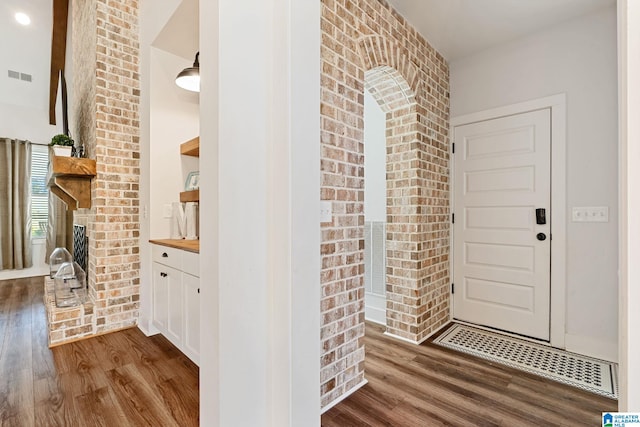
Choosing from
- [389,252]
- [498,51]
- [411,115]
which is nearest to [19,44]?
[411,115]

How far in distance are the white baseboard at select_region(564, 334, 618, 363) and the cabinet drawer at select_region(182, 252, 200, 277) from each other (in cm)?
292

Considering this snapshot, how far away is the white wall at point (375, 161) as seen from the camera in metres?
3.12

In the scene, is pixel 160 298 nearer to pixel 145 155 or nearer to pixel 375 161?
pixel 145 155

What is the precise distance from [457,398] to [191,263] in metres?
1.85

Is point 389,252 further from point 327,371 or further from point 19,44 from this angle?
point 19,44

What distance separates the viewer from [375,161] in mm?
3193

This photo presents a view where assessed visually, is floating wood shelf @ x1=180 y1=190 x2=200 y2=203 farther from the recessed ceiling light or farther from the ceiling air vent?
the ceiling air vent

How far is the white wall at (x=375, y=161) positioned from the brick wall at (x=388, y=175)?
0.36 metres

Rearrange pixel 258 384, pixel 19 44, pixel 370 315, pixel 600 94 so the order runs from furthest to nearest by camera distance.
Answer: pixel 19 44 < pixel 370 315 < pixel 600 94 < pixel 258 384

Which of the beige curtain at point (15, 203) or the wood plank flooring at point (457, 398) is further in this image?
the beige curtain at point (15, 203)

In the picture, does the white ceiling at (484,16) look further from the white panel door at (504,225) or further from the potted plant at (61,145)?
the potted plant at (61,145)

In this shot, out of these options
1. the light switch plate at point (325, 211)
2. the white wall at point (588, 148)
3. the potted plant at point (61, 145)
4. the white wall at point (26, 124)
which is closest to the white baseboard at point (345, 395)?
the light switch plate at point (325, 211)
